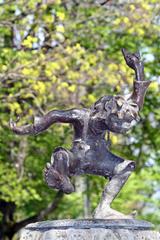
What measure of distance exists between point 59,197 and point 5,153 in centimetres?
227

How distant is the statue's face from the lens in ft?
23.6

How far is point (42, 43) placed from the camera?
18625 millimetres

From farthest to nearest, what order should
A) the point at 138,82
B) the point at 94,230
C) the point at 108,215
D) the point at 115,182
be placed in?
1. the point at 138,82
2. the point at 115,182
3. the point at 108,215
4. the point at 94,230

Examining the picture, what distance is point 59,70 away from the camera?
17797 mm

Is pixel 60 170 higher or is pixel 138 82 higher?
pixel 138 82

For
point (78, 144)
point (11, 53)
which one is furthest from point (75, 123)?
point (11, 53)

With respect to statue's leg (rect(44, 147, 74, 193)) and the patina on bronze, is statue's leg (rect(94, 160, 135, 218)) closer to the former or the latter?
the patina on bronze

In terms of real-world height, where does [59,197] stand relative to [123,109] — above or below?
below

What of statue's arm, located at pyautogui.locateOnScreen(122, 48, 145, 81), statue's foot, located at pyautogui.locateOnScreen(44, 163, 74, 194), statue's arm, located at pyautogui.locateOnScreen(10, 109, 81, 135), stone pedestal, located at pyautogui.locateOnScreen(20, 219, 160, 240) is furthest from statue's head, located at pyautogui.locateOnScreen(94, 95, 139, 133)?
stone pedestal, located at pyautogui.locateOnScreen(20, 219, 160, 240)

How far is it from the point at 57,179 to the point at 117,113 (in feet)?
2.90

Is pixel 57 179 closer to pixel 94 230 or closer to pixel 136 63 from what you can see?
pixel 94 230

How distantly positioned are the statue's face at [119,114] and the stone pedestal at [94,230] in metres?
0.97

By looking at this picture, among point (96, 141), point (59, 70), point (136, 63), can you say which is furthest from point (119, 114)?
point (59, 70)

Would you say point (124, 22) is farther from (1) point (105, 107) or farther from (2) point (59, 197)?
(1) point (105, 107)
